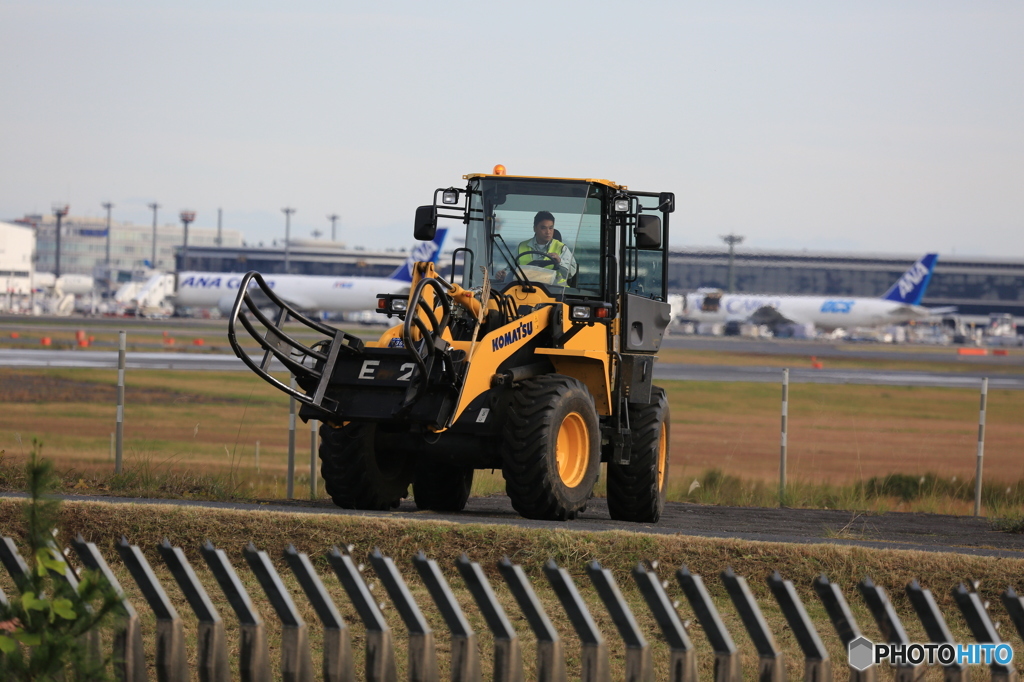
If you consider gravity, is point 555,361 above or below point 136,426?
above

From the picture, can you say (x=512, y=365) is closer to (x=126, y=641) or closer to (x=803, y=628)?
(x=126, y=641)

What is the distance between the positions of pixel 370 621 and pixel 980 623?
2111 millimetres

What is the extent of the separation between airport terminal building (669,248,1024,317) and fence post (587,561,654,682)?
484 feet

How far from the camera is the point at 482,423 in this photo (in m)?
10.4

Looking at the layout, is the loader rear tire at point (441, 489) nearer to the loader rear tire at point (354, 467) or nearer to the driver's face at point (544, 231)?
the loader rear tire at point (354, 467)

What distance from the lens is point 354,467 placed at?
36.6ft

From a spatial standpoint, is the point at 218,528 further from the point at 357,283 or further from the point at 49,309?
the point at 49,309

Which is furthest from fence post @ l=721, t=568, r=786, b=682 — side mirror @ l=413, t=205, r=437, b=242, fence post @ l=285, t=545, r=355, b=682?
side mirror @ l=413, t=205, r=437, b=242

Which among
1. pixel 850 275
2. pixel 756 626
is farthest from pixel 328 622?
pixel 850 275

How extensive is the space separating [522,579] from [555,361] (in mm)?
7220

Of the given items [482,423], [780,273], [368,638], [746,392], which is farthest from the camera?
[780,273]

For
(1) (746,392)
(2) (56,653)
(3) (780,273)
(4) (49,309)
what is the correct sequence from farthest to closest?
(3) (780,273), (4) (49,309), (1) (746,392), (2) (56,653)

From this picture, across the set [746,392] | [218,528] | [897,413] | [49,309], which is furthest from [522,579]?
[49,309]

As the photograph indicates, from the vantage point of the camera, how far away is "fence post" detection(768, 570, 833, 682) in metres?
4.30
